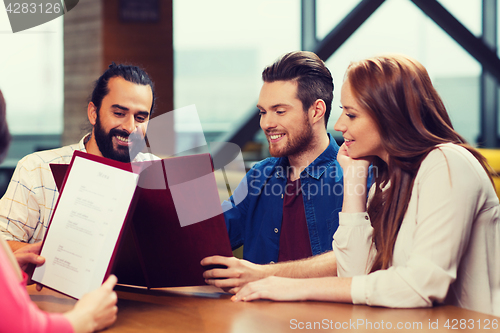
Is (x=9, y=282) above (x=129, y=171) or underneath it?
underneath

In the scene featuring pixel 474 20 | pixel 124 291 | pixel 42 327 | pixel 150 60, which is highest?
pixel 474 20

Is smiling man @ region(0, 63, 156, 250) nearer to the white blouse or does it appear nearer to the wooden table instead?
the wooden table

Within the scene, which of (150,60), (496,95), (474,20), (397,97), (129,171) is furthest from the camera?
(496,95)

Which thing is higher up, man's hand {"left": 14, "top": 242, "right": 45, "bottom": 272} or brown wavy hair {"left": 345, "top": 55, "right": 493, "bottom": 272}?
brown wavy hair {"left": 345, "top": 55, "right": 493, "bottom": 272}

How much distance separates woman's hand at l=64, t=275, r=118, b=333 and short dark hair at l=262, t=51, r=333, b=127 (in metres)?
1.33

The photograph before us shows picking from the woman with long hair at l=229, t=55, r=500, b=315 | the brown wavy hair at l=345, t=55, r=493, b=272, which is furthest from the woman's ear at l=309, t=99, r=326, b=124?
the brown wavy hair at l=345, t=55, r=493, b=272

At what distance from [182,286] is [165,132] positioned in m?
0.95

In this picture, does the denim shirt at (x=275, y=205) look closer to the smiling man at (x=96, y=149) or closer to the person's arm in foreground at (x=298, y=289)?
the smiling man at (x=96, y=149)

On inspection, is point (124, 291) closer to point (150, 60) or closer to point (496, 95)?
point (150, 60)

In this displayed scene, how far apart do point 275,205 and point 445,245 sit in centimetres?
94

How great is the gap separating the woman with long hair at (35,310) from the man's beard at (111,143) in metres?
1.03

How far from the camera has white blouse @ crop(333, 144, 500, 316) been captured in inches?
39.2

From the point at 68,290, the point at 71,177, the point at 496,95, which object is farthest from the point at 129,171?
the point at 496,95

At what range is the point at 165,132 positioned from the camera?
6.50ft
